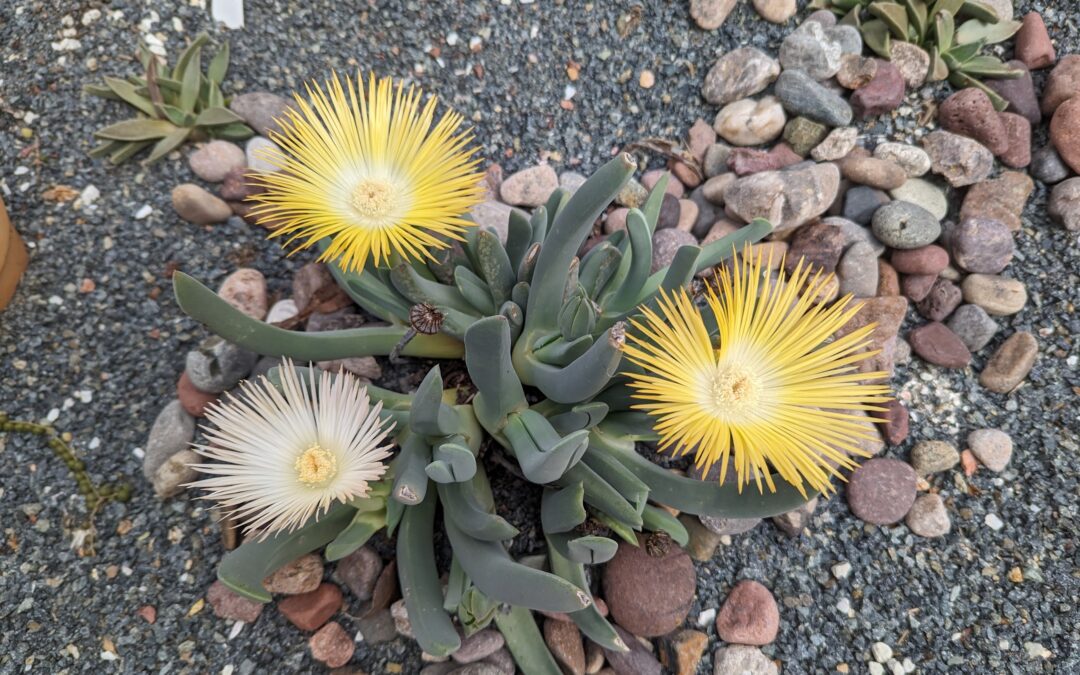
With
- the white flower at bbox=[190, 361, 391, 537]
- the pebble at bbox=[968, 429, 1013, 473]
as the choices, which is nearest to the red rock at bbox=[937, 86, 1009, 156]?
the pebble at bbox=[968, 429, 1013, 473]

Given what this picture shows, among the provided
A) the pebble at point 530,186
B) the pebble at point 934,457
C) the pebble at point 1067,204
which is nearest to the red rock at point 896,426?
the pebble at point 934,457

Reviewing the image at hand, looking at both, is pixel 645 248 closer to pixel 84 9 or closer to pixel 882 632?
pixel 882 632

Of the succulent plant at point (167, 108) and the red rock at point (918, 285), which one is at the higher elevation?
the red rock at point (918, 285)

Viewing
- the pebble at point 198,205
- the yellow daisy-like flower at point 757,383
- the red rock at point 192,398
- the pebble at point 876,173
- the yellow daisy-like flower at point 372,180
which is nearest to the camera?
the yellow daisy-like flower at point 757,383

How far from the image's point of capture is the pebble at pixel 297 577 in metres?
1.17

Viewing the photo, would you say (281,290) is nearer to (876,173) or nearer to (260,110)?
(260,110)

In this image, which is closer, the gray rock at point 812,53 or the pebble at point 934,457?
the pebble at point 934,457

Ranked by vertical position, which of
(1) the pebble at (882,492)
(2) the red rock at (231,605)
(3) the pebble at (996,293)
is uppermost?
(3) the pebble at (996,293)

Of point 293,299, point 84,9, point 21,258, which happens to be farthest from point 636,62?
point 21,258

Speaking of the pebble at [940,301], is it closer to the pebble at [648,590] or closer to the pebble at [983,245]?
the pebble at [983,245]

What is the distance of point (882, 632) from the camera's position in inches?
48.8

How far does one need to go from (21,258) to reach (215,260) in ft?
1.23

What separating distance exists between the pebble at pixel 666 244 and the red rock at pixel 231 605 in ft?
3.27

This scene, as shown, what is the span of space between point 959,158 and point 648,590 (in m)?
1.20
